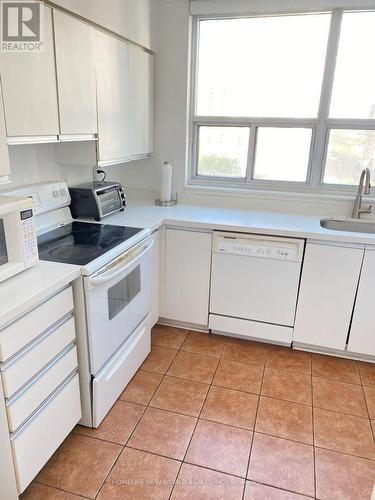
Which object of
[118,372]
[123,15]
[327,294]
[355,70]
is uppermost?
[123,15]

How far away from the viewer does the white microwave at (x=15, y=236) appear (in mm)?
1438

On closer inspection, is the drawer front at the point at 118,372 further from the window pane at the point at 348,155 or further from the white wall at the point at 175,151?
the window pane at the point at 348,155

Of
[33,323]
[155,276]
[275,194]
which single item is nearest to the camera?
[33,323]

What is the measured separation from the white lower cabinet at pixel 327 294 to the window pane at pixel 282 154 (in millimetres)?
818

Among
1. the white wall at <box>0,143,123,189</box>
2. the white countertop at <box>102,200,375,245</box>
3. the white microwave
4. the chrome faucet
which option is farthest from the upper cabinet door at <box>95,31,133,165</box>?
the chrome faucet

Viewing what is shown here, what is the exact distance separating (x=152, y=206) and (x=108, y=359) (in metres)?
1.35

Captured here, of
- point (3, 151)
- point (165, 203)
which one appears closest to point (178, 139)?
point (165, 203)

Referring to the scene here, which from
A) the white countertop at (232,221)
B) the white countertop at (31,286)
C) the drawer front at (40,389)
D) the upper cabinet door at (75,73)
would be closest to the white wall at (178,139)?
the white countertop at (232,221)

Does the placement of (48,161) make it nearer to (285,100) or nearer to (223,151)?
(223,151)

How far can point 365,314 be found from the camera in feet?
7.73

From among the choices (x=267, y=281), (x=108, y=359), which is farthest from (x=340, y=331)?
(x=108, y=359)

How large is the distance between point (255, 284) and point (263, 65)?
64.7 inches

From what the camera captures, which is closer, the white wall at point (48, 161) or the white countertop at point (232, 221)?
the white wall at point (48, 161)

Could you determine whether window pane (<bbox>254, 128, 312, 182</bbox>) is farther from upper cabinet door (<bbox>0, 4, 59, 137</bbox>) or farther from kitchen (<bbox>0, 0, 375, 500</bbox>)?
upper cabinet door (<bbox>0, 4, 59, 137</bbox>)
